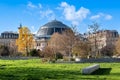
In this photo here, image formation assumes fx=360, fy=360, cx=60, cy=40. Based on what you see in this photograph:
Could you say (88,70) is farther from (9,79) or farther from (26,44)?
(26,44)

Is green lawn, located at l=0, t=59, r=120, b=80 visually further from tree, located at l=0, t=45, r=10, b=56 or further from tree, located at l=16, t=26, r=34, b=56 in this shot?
tree, located at l=0, t=45, r=10, b=56

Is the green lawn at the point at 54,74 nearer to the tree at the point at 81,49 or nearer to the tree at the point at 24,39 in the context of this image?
the tree at the point at 81,49

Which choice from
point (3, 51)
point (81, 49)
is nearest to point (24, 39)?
point (3, 51)

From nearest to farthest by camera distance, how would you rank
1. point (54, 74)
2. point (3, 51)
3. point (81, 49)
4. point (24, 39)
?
point (54, 74), point (81, 49), point (24, 39), point (3, 51)

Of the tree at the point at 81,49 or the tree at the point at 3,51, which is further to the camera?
the tree at the point at 3,51

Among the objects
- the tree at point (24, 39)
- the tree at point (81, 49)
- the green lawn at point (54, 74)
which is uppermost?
the tree at point (24, 39)

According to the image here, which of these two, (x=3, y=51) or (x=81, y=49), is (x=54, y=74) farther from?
(x=3, y=51)

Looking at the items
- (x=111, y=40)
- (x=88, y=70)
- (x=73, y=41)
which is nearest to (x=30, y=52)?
(x=73, y=41)

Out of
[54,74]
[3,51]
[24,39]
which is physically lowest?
[54,74]

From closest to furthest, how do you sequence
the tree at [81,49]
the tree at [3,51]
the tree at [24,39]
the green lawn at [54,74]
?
the green lawn at [54,74], the tree at [81,49], the tree at [24,39], the tree at [3,51]

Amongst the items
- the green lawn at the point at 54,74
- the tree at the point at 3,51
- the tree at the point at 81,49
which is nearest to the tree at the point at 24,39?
the tree at the point at 3,51

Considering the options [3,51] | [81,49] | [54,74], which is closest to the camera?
[54,74]

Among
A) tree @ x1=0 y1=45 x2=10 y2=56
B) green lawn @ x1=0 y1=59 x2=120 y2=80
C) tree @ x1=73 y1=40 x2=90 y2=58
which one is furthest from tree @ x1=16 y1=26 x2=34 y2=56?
green lawn @ x1=0 y1=59 x2=120 y2=80

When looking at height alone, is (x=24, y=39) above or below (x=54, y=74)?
above
